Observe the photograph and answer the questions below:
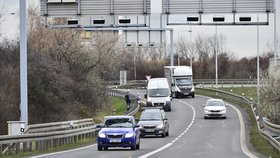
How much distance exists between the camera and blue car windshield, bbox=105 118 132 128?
2981cm

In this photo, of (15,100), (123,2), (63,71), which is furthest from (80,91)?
(123,2)

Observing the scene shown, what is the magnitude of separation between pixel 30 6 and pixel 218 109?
2035cm

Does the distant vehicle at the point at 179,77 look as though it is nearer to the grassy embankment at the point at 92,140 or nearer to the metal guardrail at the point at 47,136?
the grassy embankment at the point at 92,140

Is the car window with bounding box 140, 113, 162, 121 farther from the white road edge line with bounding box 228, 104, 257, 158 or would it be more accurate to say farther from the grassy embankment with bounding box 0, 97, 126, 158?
the white road edge line with bounding box 228, 104, 257, 158

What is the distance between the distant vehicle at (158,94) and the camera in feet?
215

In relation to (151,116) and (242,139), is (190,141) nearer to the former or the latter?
(242,139)

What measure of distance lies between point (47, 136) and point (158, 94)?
120 feet

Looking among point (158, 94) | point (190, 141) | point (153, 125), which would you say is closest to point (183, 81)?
point (158, 94)

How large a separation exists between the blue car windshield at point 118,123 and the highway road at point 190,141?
1.06 meters

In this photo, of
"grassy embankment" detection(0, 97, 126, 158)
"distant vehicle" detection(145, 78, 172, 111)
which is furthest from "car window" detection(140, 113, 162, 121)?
"distant vehicle" detection(145, 78, 172, 111)

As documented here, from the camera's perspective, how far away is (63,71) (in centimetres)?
5047

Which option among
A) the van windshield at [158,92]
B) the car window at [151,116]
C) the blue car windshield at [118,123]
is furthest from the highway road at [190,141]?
the van windshield at [158,92]

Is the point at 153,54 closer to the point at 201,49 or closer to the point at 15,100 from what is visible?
the point at 201,49

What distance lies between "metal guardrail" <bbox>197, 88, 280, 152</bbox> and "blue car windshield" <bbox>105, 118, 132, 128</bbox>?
239 inches
